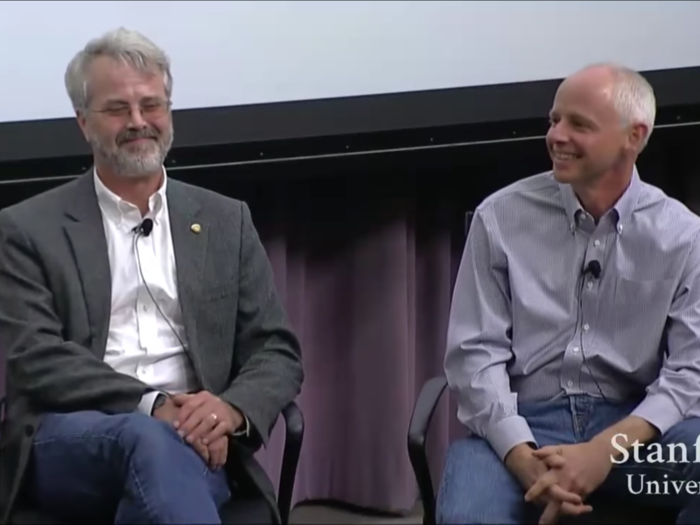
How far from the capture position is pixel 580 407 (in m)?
2.06

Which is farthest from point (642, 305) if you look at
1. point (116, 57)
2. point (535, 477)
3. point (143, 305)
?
point (116, 57)

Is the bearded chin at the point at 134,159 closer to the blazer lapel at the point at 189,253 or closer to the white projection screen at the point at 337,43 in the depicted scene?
the blazer lapel at the point at 189,253

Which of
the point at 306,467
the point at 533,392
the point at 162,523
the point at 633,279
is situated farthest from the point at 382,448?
the point at 162,523

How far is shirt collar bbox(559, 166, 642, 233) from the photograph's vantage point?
2.08 metres

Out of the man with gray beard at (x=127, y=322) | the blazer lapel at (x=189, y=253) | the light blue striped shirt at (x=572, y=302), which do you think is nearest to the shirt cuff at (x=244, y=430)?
the man with gray beard at (x=127, y=322)

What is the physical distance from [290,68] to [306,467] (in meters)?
1.04

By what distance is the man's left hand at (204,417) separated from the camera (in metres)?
1.89

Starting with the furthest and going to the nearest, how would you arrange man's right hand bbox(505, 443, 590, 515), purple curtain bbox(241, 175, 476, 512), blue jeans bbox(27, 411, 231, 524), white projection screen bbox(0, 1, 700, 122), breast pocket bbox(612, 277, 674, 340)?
purple curtain bbox(241, 175, 476, 512), white projection screen bbox(0, 1, 700, 122), breast pocket bbox(612, 277, 674, 340), man's right hand bbox(505, 443, 590, 515), blue jeans bbox(27, 411, 231, 524)

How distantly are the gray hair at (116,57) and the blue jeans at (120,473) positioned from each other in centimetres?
61

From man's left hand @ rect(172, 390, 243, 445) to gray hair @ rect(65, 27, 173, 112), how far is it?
584 mm

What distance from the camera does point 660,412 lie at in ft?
6.48

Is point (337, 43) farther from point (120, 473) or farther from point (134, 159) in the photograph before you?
point (120, 473)

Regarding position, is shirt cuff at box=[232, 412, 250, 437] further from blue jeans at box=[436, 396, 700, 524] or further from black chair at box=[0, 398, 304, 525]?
blue jeans at box=[436, 396, 700, 524]

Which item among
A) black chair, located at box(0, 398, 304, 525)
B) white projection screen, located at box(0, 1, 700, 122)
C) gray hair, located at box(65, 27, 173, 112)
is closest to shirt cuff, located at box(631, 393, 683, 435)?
black chair, located at box(0, 398, 304, 525)
